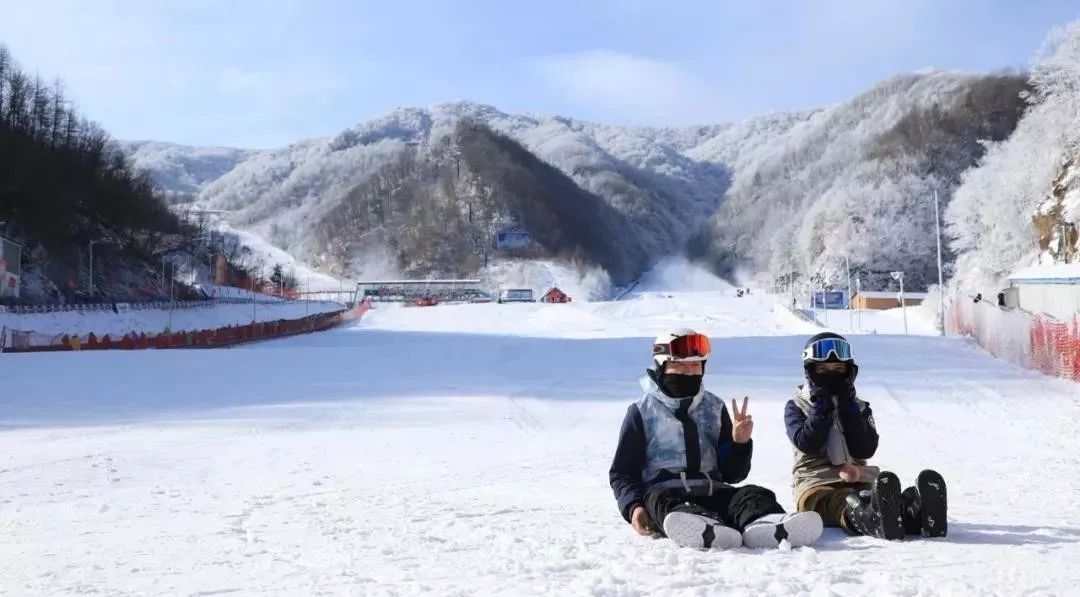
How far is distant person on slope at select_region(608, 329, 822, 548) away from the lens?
4.97 metres

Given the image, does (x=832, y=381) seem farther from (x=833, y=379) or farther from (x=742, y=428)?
(x=742, y=428)

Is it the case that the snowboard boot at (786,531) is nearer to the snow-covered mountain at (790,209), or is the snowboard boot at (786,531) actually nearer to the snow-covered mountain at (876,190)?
the snow-covered mountain at (876,190)

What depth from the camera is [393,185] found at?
196250mm

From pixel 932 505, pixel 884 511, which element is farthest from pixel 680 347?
pixel 932 505

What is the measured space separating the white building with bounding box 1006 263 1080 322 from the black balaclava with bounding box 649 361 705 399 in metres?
26.8

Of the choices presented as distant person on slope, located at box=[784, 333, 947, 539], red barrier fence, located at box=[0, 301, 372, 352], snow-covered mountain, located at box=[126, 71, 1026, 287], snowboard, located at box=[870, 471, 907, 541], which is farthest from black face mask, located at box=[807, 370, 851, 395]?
snow-covered mountain, located at box=[126, 71, 1026, 287]

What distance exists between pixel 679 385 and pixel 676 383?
2 cm

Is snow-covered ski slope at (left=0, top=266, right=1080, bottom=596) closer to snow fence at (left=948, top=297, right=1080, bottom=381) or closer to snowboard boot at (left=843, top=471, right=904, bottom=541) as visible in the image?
snowboard boot at (left=843, top=471, right=904, bottom=541)

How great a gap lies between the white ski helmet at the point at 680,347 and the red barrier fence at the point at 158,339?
2931 centimetres

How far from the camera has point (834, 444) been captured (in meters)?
5.42

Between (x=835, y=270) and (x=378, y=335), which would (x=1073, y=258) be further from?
(x=835, y=270)

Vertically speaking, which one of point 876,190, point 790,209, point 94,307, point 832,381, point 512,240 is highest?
point 790,209

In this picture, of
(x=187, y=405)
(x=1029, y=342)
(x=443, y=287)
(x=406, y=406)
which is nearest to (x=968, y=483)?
(x=406, y=406)

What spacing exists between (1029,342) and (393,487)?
16956 millimetres
